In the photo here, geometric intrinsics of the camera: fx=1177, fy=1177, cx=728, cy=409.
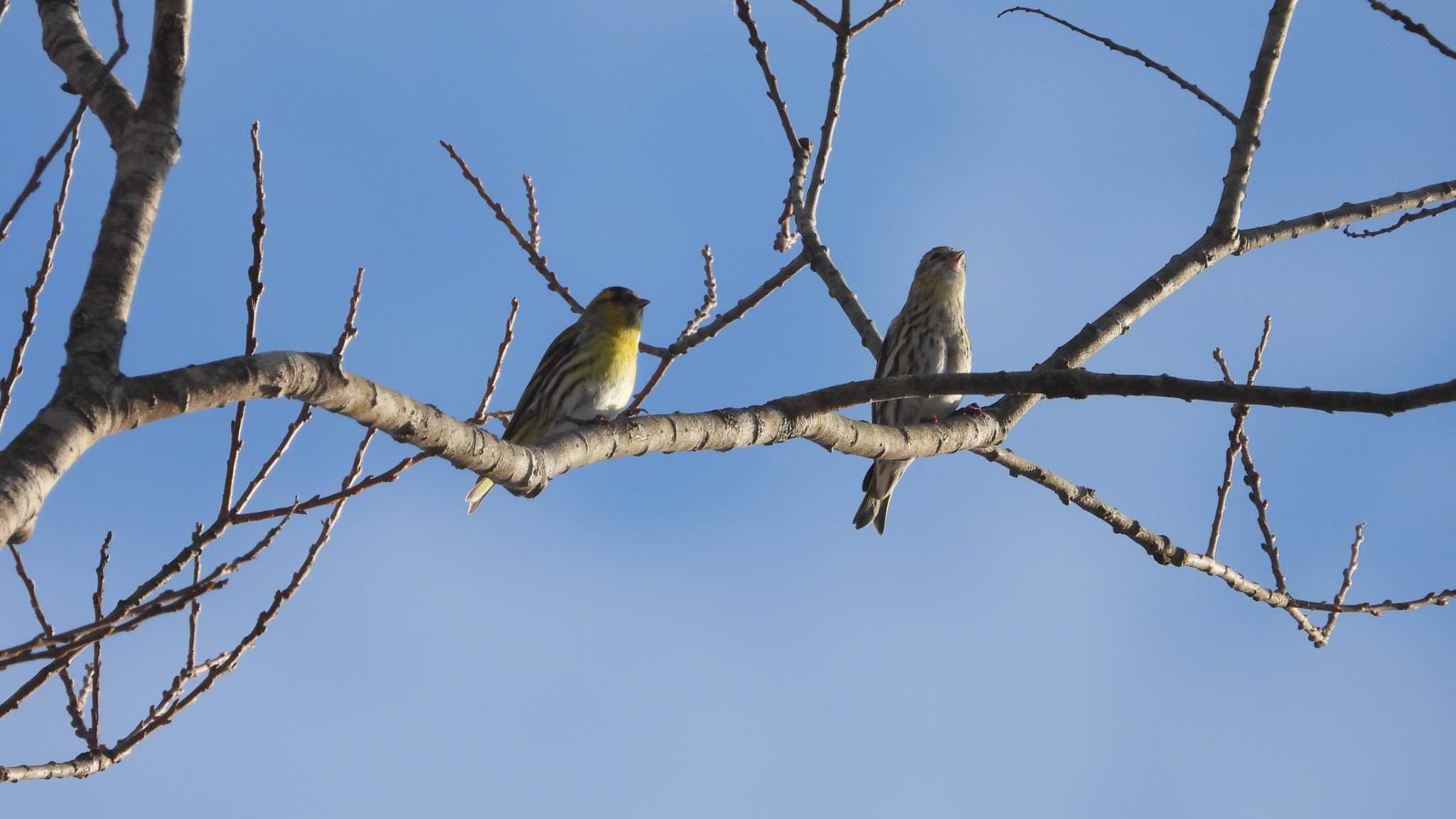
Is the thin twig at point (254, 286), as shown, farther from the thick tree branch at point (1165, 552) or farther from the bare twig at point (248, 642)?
the thick tree branch at point (1165, 552)

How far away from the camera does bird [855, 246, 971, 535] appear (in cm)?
853

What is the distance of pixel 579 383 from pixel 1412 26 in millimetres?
4512

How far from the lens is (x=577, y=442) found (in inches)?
142

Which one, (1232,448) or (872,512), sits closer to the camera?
(1232,448)

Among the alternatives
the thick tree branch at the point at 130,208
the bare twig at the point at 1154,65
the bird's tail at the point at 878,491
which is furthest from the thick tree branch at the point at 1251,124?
the thick tree branch at the point at 130,208

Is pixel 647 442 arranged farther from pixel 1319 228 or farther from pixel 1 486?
pixel 1319 228

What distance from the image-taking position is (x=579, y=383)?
7023 mm

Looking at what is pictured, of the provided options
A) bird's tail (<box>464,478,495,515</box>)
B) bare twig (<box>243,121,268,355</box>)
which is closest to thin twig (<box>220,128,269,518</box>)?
bare twig (<box>243,121,268,355</box>)

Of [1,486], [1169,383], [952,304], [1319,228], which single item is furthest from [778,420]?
[952,304]

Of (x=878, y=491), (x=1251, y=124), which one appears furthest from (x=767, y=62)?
(x=878, y=491)

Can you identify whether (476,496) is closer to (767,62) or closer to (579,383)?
(579,383)

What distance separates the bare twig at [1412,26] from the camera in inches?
170

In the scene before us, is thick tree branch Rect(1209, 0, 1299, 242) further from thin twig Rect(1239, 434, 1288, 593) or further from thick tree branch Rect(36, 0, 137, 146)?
thick tree branch Rect(36, 0, 137, 146)

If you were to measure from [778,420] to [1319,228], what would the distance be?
318cm
